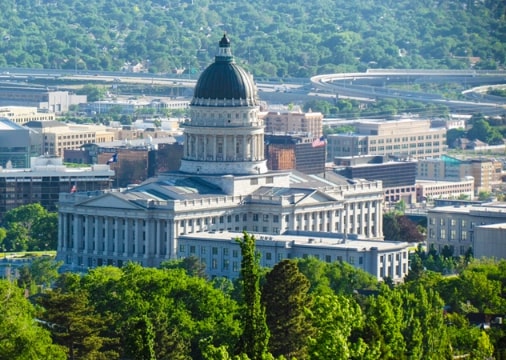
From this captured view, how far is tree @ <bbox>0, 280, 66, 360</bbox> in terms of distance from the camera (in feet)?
291

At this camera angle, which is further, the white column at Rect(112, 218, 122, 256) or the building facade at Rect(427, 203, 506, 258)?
the building facade at Rect(427, 203, 506, 258)

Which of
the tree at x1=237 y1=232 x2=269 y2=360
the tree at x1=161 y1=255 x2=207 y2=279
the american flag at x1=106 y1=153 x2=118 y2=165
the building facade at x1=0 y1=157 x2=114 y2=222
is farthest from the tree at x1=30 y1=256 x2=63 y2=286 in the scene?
the tree at x1=237 y1=232 x2=269 y2=360

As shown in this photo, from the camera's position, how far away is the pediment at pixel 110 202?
13988cm

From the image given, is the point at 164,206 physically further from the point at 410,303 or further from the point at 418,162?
the point at 418,162

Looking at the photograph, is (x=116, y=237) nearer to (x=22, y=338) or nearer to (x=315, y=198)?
(x=315, y=198)

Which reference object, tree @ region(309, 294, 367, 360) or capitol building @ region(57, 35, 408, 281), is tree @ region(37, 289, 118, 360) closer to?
tree @ region(309, 294, 367, 360)

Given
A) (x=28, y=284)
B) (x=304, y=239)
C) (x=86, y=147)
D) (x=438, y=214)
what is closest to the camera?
(x=28, y=284)

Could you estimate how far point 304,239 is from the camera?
13625 centimetres

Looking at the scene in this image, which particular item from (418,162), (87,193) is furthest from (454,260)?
(418,162)

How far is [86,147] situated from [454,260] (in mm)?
63270

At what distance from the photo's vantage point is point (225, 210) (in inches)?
5620

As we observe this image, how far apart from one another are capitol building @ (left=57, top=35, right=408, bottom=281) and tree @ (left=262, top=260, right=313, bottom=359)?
31.9 meters

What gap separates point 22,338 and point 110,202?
2041 inches

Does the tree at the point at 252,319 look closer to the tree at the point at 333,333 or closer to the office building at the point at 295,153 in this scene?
the tree at the point at 333,333
